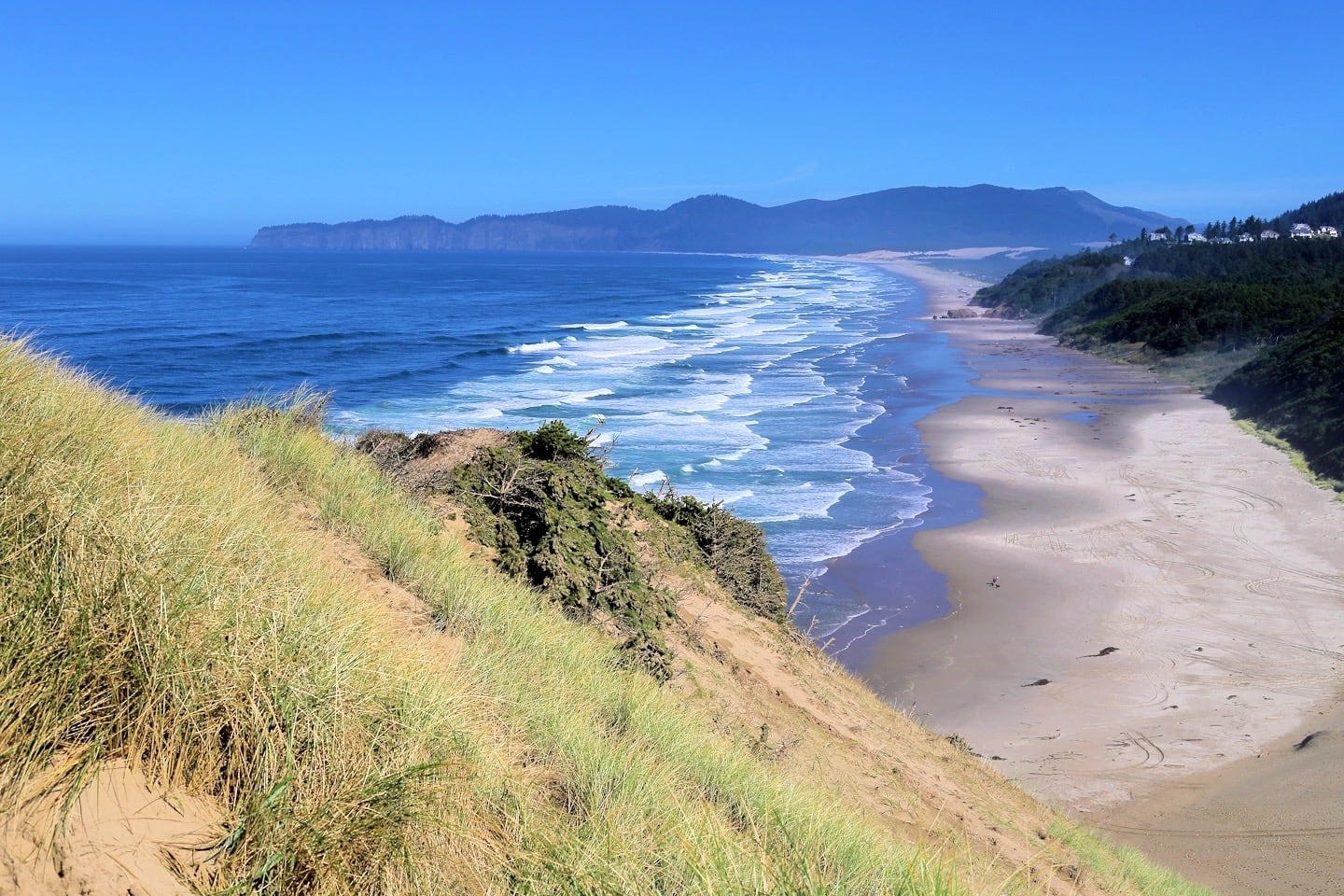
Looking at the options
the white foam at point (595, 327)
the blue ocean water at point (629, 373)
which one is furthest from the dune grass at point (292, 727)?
the white foam at point (595, 327)

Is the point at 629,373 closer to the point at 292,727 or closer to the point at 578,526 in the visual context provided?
the point at 578,526

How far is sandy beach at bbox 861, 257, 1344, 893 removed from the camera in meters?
10.7

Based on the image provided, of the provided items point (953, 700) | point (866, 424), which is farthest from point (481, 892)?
point (866, 424)

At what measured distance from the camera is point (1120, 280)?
63750 mm

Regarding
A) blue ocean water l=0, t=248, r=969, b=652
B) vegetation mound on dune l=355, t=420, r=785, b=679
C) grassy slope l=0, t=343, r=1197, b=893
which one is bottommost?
blue ocean water l=0, t=248, r=969, b=652

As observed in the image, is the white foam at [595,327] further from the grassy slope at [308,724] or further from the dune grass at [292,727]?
the dune grass at [292,727]

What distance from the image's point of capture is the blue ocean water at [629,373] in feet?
74.1

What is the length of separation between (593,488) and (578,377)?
30104 mm

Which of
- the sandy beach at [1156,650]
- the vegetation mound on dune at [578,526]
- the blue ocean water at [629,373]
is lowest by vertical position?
the sandy beach at [1156,650]

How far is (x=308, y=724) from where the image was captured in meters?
3.14

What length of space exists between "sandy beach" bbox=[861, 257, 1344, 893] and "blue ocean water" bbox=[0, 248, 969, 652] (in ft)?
5.38

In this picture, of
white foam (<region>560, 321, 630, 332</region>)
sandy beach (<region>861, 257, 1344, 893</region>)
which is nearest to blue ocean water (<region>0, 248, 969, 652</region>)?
white foam (<region>560, 321, 630, 332</region>)

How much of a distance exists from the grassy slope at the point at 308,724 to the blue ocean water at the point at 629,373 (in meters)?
2.66

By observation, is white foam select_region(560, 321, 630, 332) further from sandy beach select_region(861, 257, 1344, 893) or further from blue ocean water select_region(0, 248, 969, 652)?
sandy beach select_region(861, 257, 1344, 893)
